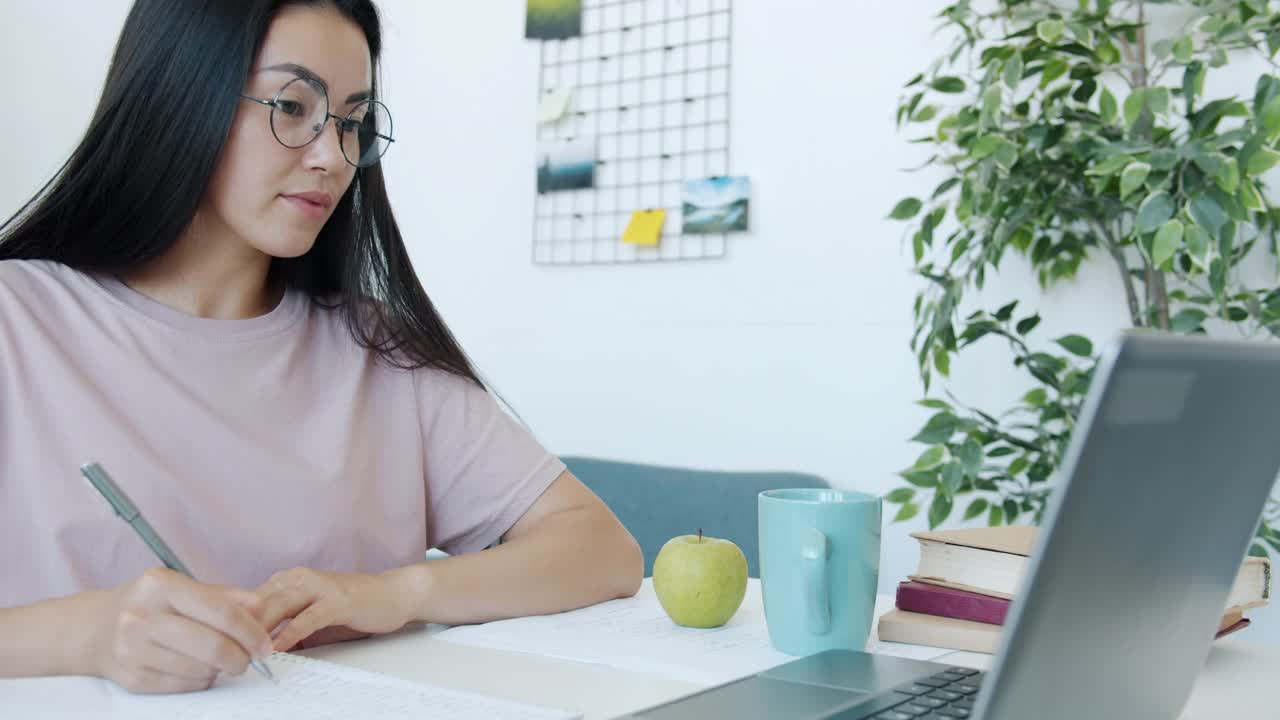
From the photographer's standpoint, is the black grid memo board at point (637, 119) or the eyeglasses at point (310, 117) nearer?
the eyeglasses at point (310, 117)

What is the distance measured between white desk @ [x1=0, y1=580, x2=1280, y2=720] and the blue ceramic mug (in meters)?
0.08

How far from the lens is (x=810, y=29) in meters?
2.23

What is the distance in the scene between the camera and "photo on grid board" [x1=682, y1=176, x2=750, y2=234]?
7.55ft

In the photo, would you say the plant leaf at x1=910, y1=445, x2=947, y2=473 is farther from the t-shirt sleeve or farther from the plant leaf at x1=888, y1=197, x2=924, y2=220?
the t-shirt sleeve

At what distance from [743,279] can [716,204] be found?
171 mm

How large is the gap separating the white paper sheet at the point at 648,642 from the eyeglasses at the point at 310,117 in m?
0.53

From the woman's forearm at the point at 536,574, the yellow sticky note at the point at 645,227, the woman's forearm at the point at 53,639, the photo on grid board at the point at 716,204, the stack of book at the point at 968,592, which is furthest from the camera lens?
the yellow sticky note at the point at 645,227

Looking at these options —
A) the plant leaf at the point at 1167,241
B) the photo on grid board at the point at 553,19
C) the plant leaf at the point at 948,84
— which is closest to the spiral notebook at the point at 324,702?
the plant leaf at the point at 1167,241

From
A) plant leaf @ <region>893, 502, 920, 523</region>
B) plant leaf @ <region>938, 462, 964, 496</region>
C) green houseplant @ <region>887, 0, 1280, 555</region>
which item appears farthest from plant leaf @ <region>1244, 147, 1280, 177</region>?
plant leaf @ <region>893, 502, 920, 523</region>

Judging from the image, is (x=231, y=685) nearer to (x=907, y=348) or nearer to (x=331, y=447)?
(x=331, y=447)

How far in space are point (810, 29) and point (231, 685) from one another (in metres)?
1.84

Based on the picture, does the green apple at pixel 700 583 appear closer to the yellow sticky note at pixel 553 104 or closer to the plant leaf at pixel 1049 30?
the plant leaf at pixel 1049 30

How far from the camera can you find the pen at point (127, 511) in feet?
2.39

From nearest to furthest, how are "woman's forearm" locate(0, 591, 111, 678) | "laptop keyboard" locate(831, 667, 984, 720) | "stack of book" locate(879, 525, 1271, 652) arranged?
"laptop keyboard" locate(831, 667, 984, 720)
"woman's forearm" locate(0, 591, 111, 678)
"stack of book" locate(879, 525, 1271, 652)
